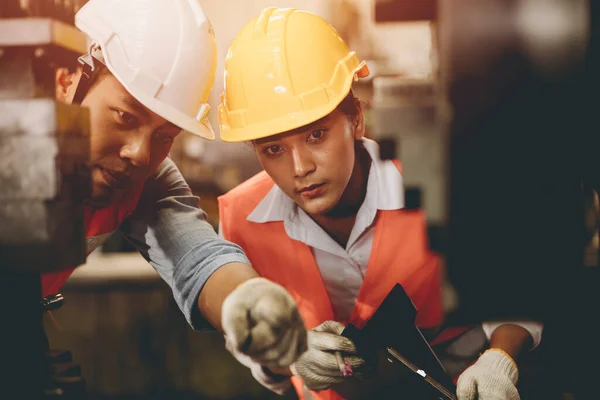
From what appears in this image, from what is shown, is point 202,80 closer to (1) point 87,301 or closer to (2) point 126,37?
(2) point 126,37

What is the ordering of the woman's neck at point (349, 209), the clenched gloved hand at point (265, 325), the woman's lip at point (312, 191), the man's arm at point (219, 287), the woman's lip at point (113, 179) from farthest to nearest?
the woman's neck at point (349, 209) → the woman's lip at point (312, 191) → the woman's lip at point (113, 179) → the man's arm at point (219, 287) → the clenched gloved hand at point (265, 325)

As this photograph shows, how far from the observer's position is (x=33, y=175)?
43.0 inches

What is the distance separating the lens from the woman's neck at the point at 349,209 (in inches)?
69.1

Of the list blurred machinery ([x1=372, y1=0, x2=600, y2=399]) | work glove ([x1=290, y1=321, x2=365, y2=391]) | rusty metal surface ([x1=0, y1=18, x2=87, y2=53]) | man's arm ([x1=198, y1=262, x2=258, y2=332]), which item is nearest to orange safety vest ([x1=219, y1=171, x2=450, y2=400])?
work glove ([x1=290, y1=321, x2=365, y2=391])

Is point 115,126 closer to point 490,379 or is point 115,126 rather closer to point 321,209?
point 321,209

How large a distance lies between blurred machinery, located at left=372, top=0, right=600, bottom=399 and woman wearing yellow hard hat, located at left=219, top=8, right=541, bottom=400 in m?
0.32

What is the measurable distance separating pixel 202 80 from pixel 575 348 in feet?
4.11

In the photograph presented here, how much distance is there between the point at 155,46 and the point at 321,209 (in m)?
0.64

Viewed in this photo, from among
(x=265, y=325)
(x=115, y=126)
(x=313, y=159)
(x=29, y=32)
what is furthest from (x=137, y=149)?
(x=265, y=325)

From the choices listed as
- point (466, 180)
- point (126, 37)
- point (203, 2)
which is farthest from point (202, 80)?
point (466, 180)

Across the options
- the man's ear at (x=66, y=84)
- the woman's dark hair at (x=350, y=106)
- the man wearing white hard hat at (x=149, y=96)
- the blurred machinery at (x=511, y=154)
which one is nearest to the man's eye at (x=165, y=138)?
the man wearing white hard hat at (x=149, y=96)

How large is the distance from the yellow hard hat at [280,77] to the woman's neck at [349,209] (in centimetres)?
32

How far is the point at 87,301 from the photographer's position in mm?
3016

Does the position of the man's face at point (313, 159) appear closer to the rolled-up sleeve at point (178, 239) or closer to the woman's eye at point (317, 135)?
the woman's eye at point (317, 135)
